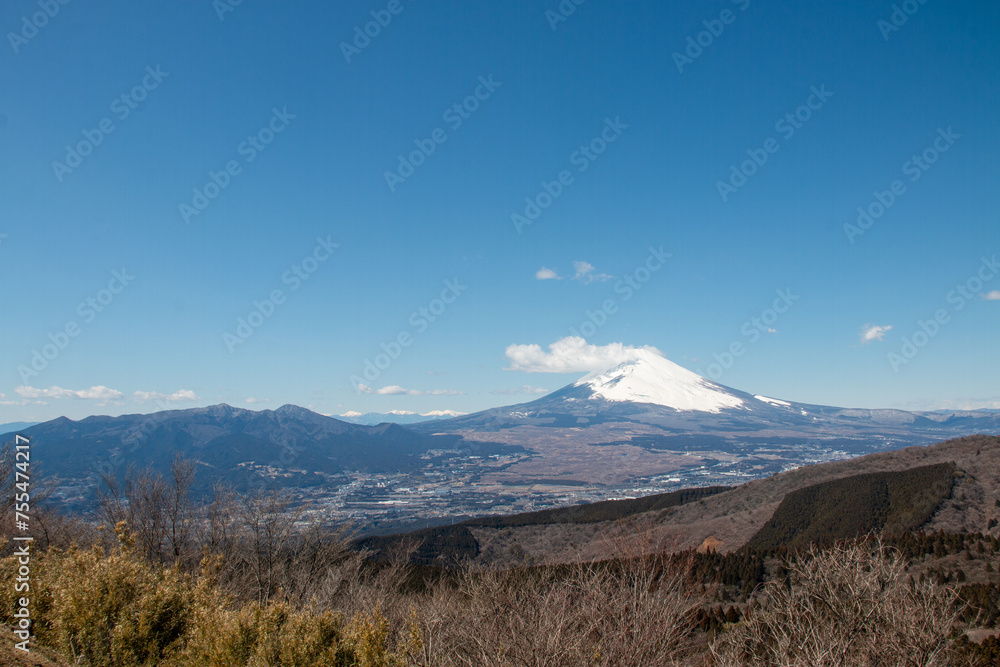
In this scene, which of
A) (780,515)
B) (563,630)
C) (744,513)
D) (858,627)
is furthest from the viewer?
(744,513)

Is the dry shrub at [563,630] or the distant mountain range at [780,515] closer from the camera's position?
the dry shrub at [563,630]

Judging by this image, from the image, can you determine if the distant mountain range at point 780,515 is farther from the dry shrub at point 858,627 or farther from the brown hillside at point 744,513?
the dry shrub at point 858,627

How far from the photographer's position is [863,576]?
16547 millimetres

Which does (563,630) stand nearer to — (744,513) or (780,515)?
(780,515)

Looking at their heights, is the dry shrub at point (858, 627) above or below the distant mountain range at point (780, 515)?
above

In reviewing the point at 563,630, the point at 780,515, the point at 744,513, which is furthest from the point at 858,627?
the point at 744,513

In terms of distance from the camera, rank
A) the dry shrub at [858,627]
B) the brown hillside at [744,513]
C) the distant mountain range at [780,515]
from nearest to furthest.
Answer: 1. the dry shrub at [858,627]
2. the distant mountain range at [780,515]
3. the brown hillside at [744,513]

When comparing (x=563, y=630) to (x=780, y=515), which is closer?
(x=563, y=630)

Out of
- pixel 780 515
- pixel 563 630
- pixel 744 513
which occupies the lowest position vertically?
pixel 744 513

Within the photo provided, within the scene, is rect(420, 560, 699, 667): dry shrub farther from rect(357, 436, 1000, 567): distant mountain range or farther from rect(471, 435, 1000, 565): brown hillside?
rect(471, 435, 1000, 565): brown hillside

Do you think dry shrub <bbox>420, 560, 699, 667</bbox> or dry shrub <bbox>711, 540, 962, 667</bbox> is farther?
dry shrub <bbox>711, 540, 962, 667</bbox>

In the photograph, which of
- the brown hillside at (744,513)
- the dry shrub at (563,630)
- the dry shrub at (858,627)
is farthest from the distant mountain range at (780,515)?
the dry shrub at (858,627)

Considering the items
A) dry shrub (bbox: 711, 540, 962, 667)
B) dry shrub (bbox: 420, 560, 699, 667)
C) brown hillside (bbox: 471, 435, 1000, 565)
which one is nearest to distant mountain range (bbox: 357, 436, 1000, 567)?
brown hillside (bbox: 471, 435, 1000, 565)

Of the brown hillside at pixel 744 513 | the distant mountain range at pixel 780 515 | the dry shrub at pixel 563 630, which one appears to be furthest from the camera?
the brown hillside at pixel 744 513
